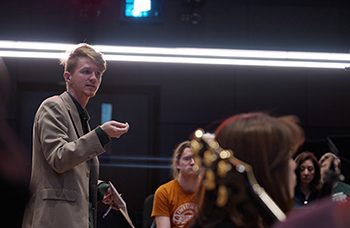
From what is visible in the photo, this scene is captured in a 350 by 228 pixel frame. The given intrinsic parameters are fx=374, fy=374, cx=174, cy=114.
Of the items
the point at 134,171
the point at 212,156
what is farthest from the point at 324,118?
the point at 212,156

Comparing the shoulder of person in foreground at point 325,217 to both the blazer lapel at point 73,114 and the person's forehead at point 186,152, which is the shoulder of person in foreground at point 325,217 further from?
the person's forehead at point 186,152

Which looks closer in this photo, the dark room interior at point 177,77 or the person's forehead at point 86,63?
the person's forehead at point 86,63

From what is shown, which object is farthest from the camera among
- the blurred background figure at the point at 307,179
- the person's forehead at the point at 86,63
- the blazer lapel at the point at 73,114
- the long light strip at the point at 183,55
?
the long light strip at the point at 183,55

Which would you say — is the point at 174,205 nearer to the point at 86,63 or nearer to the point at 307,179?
the point at 86,63

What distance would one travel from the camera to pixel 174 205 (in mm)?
2416

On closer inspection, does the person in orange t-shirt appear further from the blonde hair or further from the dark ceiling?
the dark ceiling

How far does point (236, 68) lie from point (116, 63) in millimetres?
1512

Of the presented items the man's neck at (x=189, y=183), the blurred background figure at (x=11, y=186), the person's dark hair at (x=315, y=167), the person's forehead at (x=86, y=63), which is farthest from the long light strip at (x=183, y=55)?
the blurred background figure at (x=11, y=186)

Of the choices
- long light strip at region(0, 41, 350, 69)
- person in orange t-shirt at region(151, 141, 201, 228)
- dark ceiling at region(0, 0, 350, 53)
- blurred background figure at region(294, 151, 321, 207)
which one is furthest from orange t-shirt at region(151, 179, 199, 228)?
dark ceiling at region(0, 0, 350, 53)

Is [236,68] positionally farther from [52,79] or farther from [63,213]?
[63,213]

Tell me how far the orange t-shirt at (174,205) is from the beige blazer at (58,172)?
765 millimetres

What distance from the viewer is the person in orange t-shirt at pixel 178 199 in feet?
7.77

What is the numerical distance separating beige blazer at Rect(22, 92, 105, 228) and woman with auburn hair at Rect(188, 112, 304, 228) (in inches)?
31.6

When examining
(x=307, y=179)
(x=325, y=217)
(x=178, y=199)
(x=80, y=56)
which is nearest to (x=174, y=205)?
(x=178, y=199)
